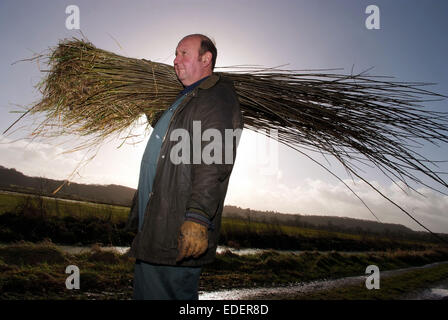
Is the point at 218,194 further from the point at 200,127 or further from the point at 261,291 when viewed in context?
the point at 261,291

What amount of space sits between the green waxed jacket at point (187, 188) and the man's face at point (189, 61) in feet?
0.89

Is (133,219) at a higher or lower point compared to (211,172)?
lower

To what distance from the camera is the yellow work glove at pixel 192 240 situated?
1191mm

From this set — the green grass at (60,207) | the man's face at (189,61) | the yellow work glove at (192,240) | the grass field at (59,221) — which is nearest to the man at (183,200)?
the yellow work glove at (192,240)

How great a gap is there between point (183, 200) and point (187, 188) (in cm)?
6

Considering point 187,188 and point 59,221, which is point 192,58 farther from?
point 59,221

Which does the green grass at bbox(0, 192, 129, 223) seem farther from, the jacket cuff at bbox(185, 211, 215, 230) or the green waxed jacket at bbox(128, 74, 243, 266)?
the jacket cuff at bbox(185, 211, 215, 230)

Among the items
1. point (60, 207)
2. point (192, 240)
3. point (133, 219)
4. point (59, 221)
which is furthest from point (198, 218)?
point (60, 207)

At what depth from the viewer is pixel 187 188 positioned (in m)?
1.37

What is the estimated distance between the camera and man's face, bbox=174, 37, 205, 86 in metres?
1.69

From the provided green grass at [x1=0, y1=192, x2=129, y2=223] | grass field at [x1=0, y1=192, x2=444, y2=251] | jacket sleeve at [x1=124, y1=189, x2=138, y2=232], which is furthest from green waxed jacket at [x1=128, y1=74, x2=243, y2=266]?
green grass at [x1=0, y1=192, x2=129, y2=223]

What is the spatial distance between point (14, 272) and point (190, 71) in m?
5.04

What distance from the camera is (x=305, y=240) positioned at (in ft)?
71.9
